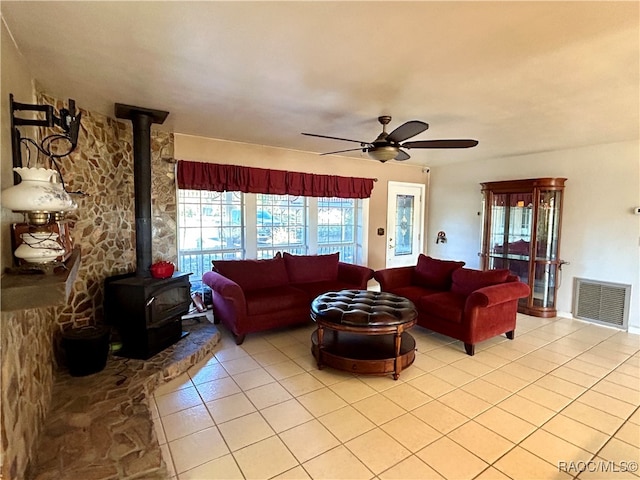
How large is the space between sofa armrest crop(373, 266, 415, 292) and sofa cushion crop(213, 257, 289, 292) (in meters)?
1.29

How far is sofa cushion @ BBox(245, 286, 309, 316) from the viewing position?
3.83 metres

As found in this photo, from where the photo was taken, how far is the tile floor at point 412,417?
2023 millimetres

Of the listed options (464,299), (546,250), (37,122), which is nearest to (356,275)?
(464,299)

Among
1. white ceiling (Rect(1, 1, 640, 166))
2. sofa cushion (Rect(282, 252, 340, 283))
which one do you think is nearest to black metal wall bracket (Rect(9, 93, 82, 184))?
white ceiling (Rect(1, 1, 640, 166))

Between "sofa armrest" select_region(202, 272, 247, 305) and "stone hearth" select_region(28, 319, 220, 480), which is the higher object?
"sofa armrest" select_region(202, 272, 247, 305)

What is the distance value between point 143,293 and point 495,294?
138 inches

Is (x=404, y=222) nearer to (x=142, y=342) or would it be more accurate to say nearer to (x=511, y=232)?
(x=511, y=232)

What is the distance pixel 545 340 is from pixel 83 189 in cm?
536

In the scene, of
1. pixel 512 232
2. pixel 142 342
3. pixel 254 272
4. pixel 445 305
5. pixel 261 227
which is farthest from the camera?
pixel 512 232

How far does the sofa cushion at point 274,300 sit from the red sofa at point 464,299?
46.4 inches

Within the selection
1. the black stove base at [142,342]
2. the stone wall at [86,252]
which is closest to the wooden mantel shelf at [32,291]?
the stone wall at [86,252]

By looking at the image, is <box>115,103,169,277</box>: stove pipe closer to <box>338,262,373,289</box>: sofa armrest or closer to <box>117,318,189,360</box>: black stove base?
<box>117,318,189,360</box>: black stove base

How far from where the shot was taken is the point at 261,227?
511 cm

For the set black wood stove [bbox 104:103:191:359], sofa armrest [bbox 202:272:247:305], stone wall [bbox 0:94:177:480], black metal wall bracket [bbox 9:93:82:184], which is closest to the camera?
stone wall [bbox 0:94:177:480]
